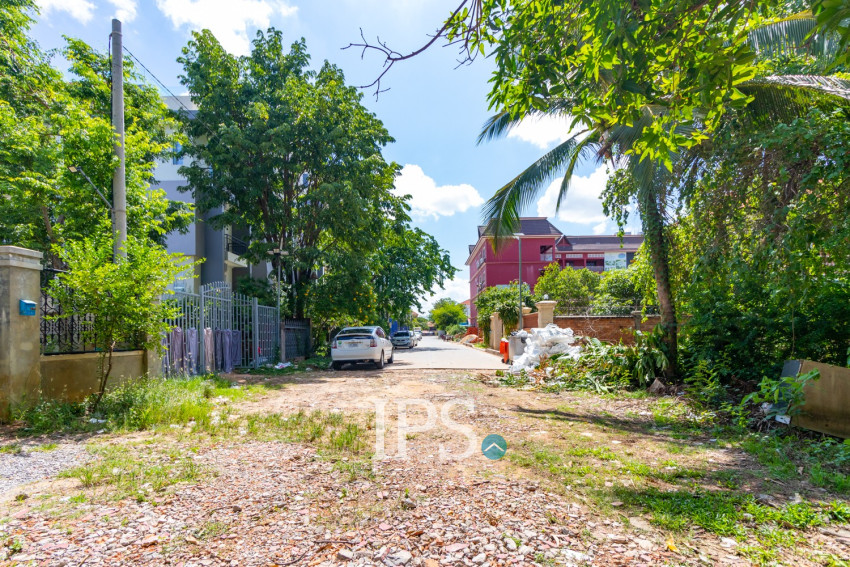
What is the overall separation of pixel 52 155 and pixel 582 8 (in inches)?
479

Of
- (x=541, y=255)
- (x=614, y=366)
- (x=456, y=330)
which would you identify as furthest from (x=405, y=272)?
(x=456, y=330)

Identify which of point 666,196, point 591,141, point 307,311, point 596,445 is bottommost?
point 596,445

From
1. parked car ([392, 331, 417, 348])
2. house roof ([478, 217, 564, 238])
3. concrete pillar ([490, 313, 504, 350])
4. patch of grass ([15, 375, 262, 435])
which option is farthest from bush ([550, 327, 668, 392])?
house roof ([478, 217, 564, 238])

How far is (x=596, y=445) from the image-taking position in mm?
5453

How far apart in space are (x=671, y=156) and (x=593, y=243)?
169 feet

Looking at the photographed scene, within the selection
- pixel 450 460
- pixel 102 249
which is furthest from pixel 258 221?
pixel 450 460

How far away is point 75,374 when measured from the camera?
22.9 feet

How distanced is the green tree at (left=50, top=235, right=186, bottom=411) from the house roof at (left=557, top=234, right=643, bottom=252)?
50.5 meters

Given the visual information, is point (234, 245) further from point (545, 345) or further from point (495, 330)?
point (545, 345)

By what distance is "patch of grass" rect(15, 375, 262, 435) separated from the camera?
611cm

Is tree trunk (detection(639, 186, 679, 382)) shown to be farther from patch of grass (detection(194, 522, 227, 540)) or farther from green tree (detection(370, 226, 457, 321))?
green tree (detection(370, 226, 457, 321))

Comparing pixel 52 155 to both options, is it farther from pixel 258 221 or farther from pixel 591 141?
pixel 591 141

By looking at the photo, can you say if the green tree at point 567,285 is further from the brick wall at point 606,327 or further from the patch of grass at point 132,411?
the patch of grass at point 132,411

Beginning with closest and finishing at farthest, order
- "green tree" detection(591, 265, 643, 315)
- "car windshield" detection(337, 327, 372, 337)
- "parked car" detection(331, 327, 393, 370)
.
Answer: "parked car" detection(331, 327, 393, 370)
"car windshield" detection(337, 327, 372, 337)
"green tree" detection(591, 265, 643, 315)
